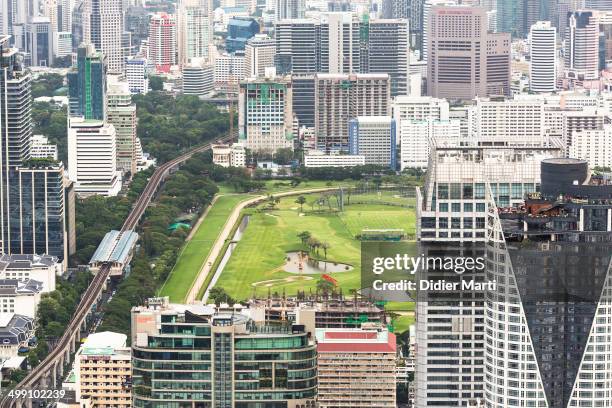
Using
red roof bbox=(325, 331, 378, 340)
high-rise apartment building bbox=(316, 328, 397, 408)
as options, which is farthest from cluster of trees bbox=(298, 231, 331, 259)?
high-rise apartment building bbox=(316, 328, 397, 408)

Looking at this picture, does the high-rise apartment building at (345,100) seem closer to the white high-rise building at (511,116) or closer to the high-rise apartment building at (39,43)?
the white high-rise building at (511,116)

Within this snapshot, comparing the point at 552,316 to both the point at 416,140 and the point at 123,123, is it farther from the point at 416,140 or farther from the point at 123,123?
the point at 416,140

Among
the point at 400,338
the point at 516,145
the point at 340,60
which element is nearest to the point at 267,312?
the point at 516,145

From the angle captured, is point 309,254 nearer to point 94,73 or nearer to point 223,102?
point 94,73

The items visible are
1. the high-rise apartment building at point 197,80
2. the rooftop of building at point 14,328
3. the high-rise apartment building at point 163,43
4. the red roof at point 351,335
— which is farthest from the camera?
the high-rise apartment building at point 163,43

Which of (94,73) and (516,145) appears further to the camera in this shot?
(94,73)

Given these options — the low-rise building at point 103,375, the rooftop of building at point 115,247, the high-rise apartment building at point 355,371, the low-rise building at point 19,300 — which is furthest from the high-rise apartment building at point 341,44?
the high-rise apartment building at point 355,371

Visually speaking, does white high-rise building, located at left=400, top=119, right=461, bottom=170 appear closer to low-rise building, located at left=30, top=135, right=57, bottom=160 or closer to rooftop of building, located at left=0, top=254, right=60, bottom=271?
low-rise building, located at left=30, top=135, right=57, bottom=160
